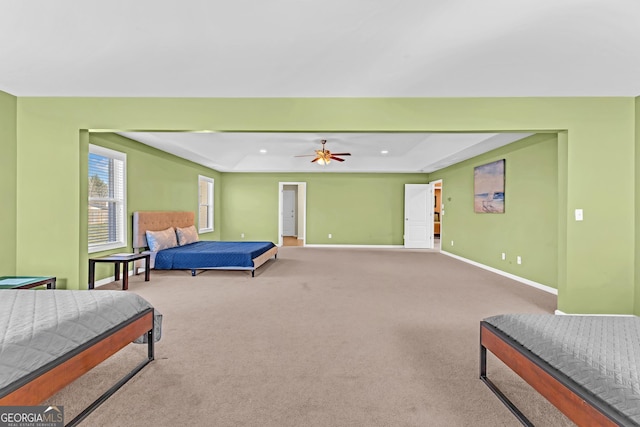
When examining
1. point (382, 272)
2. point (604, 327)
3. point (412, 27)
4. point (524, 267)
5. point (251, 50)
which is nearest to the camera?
point (604, 327)

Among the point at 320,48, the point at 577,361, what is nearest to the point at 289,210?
the point at 320,48

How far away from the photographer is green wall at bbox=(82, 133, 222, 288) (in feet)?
11.7

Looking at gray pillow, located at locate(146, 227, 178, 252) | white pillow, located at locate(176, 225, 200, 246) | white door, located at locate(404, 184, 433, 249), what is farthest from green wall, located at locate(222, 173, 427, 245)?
gray pillow, located at locate(146, 227, 178, 252)

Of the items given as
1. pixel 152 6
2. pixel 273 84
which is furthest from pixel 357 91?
pixel 152 6

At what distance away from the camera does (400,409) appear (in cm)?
176

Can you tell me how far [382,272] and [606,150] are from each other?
348 cm

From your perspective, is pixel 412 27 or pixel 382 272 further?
pixel 382 272

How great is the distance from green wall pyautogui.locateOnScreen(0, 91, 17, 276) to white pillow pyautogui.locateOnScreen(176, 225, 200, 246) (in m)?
2.81

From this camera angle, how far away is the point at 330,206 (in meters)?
9.31

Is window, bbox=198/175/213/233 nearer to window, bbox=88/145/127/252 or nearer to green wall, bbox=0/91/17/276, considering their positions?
window, bbox=88/145/127/252

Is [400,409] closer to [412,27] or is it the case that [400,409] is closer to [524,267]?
[412,27]

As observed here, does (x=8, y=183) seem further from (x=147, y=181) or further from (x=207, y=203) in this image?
(x=207, y=203)

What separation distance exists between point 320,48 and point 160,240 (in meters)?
4.45

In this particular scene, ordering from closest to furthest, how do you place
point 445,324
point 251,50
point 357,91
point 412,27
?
1. point 412,27
2. point 251,50
3. point 445,324
4. point 357,91
